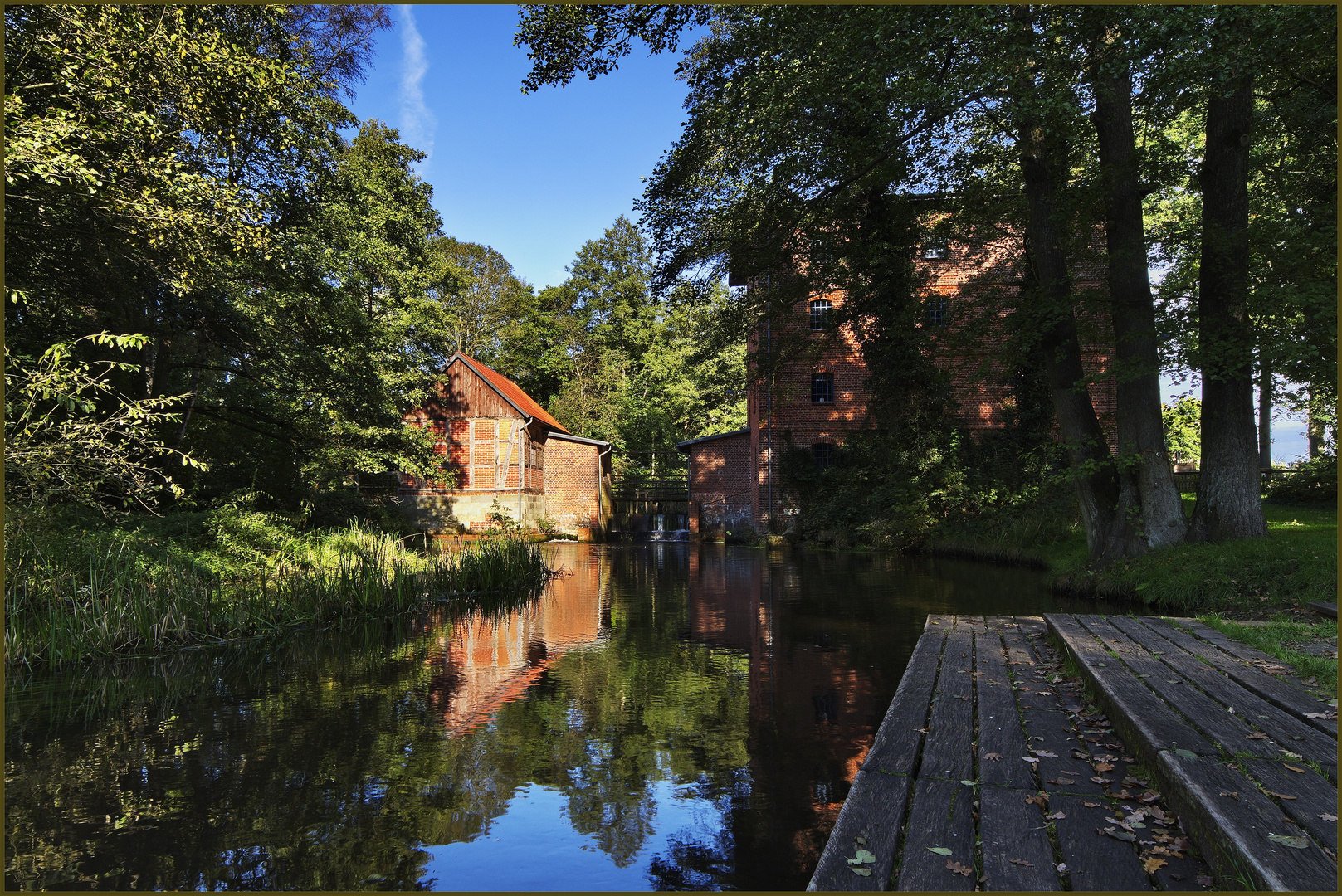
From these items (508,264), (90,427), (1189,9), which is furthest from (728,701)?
(508,264)

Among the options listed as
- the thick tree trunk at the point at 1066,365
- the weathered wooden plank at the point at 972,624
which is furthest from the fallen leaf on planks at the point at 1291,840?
the thick tree trunk at the point at 1066,365

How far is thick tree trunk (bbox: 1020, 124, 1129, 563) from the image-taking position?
11359 mm

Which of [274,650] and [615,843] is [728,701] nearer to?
[615,843]

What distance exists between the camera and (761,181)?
11.9 m

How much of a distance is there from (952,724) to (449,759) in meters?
2.87

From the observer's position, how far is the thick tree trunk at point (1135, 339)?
10680mm

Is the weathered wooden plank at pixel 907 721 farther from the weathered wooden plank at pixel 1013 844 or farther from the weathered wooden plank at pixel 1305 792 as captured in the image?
the weathered wooden plank at pixel 1305 792

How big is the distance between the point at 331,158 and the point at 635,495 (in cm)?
1998

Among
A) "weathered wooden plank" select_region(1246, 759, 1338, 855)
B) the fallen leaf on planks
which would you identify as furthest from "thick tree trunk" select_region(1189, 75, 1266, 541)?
the fallen leaf on planks

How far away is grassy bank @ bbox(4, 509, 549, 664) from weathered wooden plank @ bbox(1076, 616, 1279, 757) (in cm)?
839

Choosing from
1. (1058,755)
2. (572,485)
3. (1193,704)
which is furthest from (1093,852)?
(572,485)

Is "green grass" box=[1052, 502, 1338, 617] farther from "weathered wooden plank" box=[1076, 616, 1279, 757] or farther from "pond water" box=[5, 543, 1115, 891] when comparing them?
"weathered wooden plank" box=[1076, 616, 1279, 757]

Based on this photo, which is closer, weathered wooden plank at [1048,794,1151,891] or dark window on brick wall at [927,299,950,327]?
weathered wooden plank at [1048,794,1151,891]

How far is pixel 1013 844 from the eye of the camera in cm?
250
